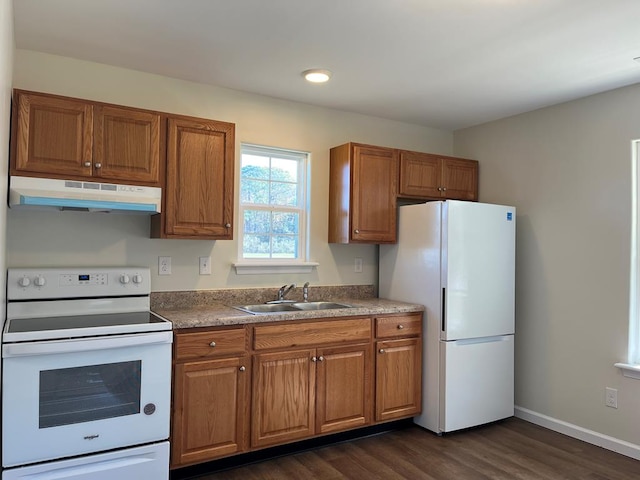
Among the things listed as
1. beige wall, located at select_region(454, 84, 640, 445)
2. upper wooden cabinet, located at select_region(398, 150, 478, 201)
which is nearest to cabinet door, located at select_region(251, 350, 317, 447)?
upper wooden cabinet, located at select_region(398, 150, 478, 201)

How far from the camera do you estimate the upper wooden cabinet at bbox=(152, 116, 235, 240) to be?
9.42 feet

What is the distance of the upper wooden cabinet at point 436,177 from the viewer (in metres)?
3.80

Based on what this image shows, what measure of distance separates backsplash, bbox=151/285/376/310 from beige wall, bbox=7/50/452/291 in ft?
0.16

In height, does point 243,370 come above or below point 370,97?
below

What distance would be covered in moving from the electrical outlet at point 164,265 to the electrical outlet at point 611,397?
9.73ft

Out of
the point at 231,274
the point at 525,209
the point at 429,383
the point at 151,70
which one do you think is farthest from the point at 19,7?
the point at 525,209

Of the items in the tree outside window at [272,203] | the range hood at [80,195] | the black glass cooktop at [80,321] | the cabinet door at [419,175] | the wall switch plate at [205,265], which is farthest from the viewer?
the cabinet door at [419,175]

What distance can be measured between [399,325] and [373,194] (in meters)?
0.97

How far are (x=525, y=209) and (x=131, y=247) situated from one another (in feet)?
9.49

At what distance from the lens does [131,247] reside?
9.93ft

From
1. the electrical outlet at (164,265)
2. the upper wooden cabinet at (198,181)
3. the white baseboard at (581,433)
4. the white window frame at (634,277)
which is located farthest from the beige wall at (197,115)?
the white window frame at (634,277)

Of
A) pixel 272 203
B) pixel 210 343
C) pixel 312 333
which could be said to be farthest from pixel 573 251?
pixel 210 343

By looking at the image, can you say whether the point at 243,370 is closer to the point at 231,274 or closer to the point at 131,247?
the point at 231,274

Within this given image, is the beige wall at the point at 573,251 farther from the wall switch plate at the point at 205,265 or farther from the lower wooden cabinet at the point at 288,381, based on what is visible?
the wall switch plate at the point at 205,265
